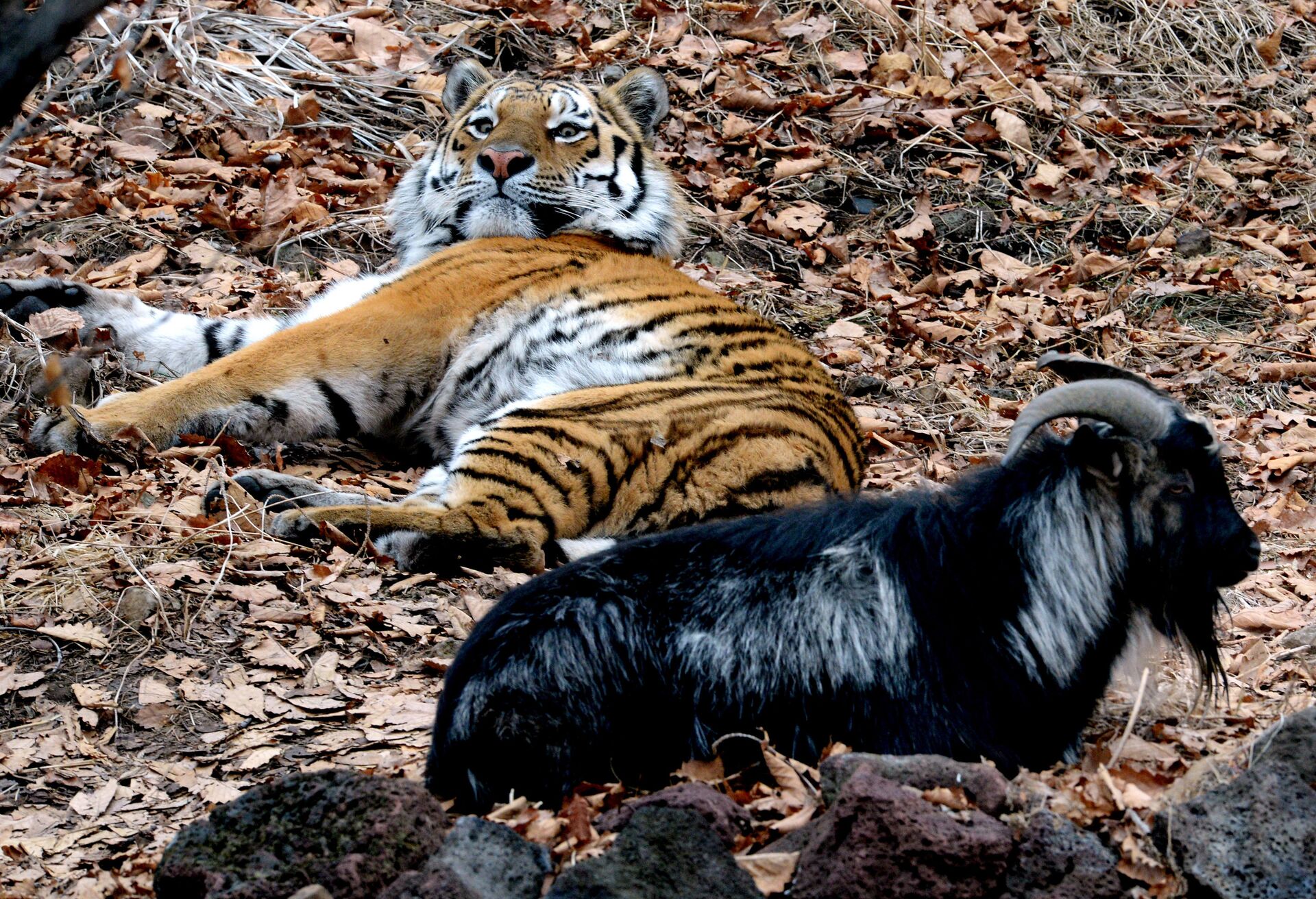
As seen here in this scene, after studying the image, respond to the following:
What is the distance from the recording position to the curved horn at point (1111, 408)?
3174 millimetres

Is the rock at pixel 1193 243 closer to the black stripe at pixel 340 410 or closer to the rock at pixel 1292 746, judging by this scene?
the black stripe at pixel 340 410

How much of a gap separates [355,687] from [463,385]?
6.19ft

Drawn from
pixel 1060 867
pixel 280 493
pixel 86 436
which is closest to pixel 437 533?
pixel 280 493

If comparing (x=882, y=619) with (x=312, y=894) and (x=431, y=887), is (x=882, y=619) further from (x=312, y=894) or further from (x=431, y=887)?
(x=312, y=894)

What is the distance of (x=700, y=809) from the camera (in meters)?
2.60

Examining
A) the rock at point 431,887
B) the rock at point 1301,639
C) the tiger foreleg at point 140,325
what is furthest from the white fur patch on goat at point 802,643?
the tiger foreleg at point 140,325

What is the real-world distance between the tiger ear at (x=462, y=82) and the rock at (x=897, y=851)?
5035 mm

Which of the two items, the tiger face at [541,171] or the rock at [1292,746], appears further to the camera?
the tiger face at [541,171]

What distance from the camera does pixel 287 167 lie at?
7.88m

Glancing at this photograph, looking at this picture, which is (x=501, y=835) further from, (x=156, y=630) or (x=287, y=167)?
(x=287, y=167)

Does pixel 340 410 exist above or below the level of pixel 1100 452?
below

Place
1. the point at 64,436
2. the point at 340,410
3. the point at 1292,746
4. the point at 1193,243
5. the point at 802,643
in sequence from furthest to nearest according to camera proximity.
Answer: the point at 1193,243, the point at 340,410, the point at 64,436, the point at 802,643, the point at 1292,746

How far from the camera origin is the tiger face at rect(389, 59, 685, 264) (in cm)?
623

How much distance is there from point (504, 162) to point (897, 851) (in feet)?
14.4
